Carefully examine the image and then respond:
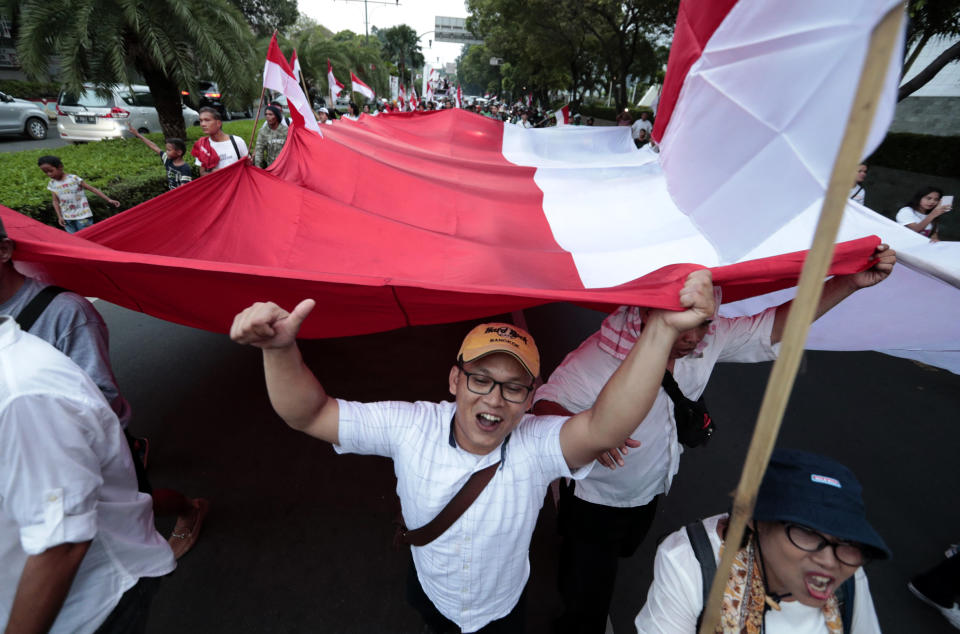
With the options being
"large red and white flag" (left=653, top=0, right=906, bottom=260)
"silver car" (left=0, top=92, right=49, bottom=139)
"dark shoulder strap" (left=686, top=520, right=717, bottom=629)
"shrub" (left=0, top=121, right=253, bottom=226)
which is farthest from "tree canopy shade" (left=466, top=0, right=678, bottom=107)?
"silver car" (left=0, top=92, right=49, bottom=139)

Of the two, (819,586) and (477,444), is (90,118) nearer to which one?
(477,444)

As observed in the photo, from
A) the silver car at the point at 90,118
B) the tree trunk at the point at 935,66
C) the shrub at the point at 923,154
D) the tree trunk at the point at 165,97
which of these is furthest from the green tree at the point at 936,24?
the silver car at the point at 90,118

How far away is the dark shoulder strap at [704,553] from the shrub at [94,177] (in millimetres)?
7392

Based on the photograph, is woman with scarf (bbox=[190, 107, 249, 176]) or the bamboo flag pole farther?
woman with scarf (bbox=[190, 107, 249, 176])

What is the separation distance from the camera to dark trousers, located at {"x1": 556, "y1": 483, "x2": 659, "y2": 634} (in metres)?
1.87

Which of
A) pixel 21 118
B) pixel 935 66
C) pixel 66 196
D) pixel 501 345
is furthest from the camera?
pixel 21 118

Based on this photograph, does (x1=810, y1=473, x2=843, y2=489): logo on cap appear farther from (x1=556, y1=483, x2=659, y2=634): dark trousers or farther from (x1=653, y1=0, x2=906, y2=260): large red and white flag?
(x1=556, y1=483, x2=659, y2=634): dark trousers

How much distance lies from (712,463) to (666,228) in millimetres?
1972

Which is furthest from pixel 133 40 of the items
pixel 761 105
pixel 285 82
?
pixel 761 105

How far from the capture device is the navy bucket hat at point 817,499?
1068 mm

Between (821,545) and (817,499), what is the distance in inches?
4.4

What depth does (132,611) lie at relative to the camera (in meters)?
1.42

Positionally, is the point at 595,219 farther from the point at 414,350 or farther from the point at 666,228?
the point at 414,350

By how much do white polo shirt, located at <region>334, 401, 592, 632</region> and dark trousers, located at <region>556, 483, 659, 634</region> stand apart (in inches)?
20.5
